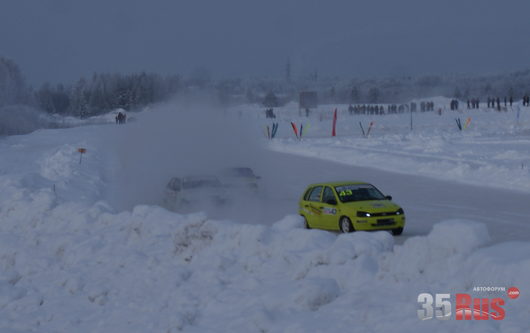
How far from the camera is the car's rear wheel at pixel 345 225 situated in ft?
56.7

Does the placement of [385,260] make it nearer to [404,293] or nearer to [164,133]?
[404,293]

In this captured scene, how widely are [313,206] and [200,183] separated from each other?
519cm

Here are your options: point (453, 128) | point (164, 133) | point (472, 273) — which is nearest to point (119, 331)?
point (472, 273)

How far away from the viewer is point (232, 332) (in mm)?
9812

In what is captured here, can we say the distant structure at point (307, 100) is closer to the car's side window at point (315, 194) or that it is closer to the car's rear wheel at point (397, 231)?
the car's side window at point (315, 194)

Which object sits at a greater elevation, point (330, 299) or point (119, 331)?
point (330, 299)

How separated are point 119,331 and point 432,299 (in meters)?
4.91

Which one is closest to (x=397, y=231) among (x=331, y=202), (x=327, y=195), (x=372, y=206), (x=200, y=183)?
(x=372, y=206)

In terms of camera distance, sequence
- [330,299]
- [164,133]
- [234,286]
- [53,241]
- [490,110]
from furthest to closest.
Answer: [490,110]
[164,133]
[53,241]
[234,286]
[330,299]

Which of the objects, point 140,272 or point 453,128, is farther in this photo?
point 453,128

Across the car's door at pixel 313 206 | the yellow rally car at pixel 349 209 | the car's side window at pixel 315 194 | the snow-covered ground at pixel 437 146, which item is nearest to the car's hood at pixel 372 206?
the yellow rally car at pixel 349 209

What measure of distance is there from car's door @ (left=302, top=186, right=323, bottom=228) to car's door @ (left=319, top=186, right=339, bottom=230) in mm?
145

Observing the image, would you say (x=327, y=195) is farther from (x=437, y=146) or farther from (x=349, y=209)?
(x=437, y=146)

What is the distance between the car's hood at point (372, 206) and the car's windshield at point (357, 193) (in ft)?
1.38
